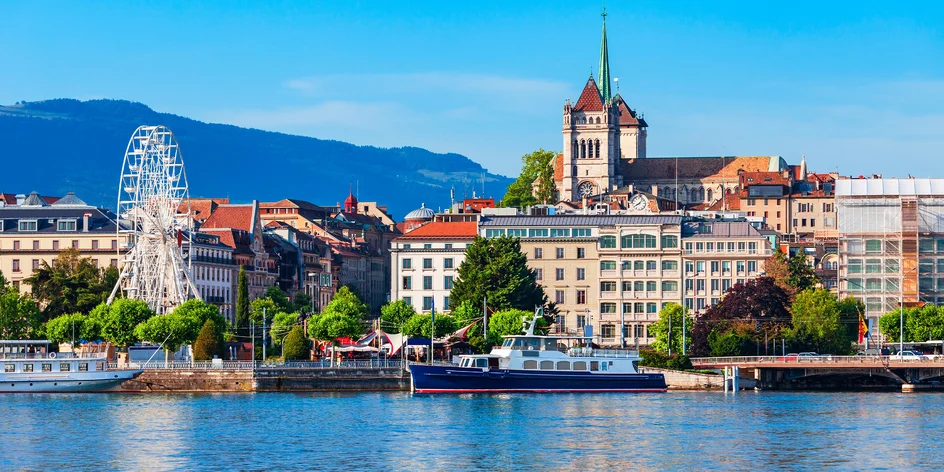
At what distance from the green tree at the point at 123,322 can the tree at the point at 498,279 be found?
24.6 m

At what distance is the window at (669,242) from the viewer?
145 m

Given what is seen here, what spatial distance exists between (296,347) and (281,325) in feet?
56.9

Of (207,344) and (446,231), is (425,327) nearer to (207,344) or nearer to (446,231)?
(207,344)

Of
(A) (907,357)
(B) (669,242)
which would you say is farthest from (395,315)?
(A) (907,357)

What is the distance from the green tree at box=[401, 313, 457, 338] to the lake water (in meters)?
16.6

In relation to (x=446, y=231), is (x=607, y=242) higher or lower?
lower

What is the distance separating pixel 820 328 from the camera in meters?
123

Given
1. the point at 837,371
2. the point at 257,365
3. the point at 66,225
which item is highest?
the point at 66,225

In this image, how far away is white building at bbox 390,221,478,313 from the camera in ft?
485

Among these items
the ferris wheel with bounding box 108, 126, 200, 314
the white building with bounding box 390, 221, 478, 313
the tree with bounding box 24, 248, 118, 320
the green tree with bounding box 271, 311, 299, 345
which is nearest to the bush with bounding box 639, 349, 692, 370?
the green tree with bounding box 271, 311, 299, 345

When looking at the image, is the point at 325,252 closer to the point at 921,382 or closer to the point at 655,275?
the point at 655,275

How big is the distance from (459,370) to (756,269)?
2109 inches

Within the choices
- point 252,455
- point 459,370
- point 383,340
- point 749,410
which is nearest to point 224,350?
point 383,340

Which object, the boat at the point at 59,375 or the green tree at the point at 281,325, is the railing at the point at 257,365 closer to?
the boat at the point at 59,375
